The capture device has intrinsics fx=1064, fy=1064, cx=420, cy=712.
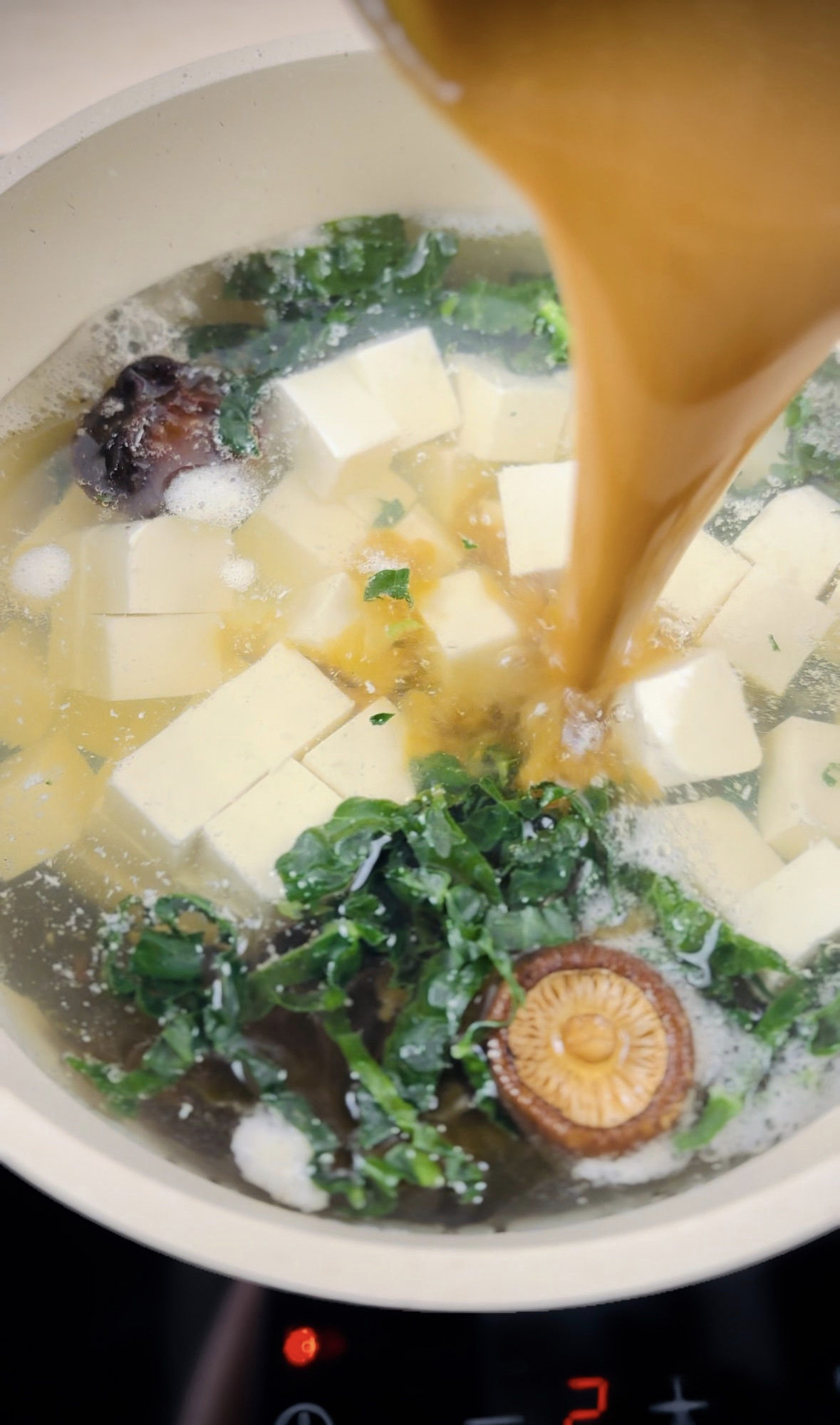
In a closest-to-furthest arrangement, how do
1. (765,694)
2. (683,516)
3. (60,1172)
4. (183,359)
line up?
(60,1172) < (683,516) < (765,694) < (183,359)

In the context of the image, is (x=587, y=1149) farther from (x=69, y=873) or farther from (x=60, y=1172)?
(x=69, y=873)

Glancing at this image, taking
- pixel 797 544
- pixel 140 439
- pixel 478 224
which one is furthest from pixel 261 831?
pixel 478 224

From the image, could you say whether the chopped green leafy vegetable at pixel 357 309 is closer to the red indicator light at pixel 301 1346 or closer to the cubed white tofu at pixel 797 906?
the cubed white tofu at pixel 797 906

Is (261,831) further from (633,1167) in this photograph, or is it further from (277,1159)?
(633,1167)

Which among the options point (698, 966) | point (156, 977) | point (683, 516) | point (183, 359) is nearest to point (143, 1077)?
point (156, 977)

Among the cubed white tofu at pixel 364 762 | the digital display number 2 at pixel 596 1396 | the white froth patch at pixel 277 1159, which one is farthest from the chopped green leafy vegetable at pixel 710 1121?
the cubed white tofu at pixel 364 762

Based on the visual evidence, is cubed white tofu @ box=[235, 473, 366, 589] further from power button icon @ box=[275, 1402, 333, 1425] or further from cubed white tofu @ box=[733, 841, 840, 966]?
power button icon @ box=[275, 1402, 333, 1425]
